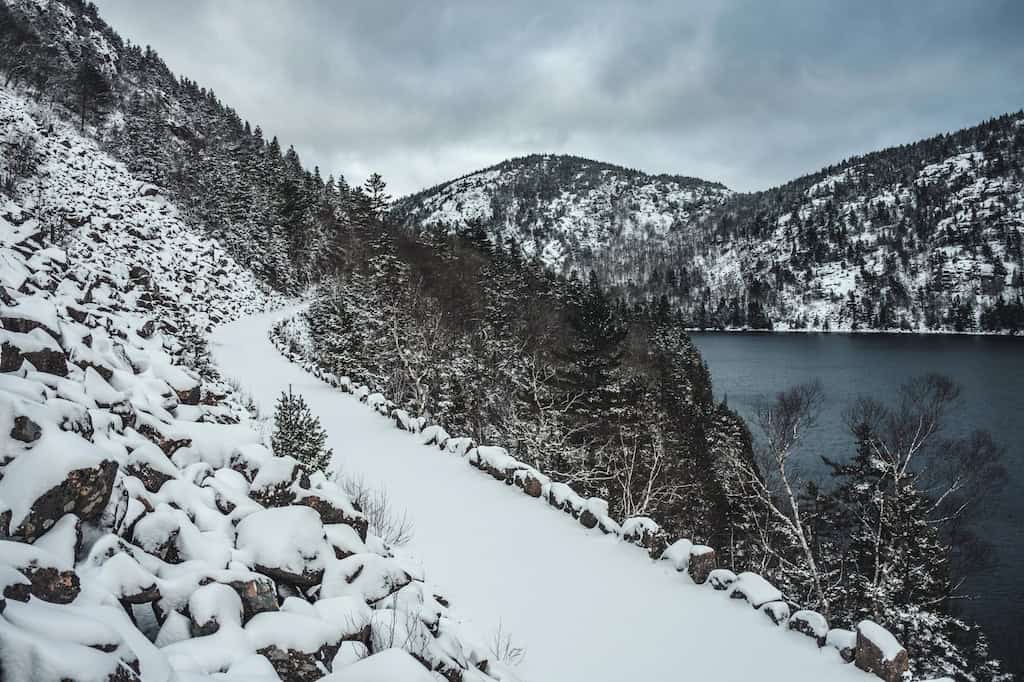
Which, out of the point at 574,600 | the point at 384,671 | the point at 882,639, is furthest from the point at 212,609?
the point at 882,639

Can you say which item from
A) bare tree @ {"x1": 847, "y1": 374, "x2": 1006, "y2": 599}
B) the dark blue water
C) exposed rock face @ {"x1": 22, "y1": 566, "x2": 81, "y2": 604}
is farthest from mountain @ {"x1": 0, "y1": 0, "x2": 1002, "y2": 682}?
the dark blue water

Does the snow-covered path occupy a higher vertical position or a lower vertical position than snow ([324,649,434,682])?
lower

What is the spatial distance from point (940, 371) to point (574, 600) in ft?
264

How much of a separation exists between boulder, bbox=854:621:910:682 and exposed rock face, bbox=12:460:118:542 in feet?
21.6

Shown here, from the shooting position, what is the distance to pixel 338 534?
4.60 m

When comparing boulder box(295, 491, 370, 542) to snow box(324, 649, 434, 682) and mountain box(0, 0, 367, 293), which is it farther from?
mountain box(0, 0, 367, 293)

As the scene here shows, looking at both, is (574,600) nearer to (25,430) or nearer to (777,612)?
(777,612)

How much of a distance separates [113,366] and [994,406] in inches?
2570

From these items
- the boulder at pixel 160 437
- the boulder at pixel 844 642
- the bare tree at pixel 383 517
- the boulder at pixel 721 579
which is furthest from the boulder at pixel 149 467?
the boulder at pixel 844 642

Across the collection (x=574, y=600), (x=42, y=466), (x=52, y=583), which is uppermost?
(x=42, y=466)

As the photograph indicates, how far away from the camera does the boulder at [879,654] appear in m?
4.94

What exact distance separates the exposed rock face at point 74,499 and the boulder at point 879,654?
6593 millimetres

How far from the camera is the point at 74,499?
2963mm

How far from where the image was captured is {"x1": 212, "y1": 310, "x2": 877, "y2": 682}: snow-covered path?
16.6ft
